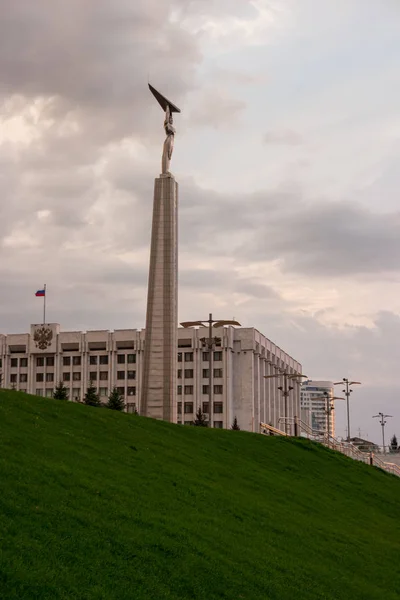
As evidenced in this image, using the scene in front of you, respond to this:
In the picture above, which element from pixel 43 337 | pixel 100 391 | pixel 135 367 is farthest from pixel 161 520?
pixel 43 337

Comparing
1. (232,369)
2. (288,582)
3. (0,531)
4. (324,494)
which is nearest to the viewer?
(0,531)

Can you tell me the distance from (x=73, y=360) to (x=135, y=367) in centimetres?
1147

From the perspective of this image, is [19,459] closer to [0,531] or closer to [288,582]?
[0,531]

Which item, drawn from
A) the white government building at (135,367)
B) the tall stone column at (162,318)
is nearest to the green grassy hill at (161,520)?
the tall stone column at (162,318)

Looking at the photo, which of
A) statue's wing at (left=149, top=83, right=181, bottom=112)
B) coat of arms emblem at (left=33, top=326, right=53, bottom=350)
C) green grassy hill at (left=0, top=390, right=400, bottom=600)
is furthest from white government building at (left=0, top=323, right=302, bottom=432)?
green grassy hill at (left=0, top=390, right=400, bottom=600)

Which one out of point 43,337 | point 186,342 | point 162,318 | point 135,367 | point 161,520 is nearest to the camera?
point 161,520

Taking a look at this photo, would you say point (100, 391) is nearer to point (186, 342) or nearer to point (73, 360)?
point (73, 360)

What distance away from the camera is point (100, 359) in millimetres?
136375

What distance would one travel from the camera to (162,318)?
57.0 m

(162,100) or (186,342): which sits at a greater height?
(162,100)

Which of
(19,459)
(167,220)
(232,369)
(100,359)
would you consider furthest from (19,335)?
(19,459)

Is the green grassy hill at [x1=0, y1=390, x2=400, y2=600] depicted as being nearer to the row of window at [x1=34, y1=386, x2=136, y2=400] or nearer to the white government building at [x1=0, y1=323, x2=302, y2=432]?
the white government building at [x1=0, y1=323, x2=302, y2=432]

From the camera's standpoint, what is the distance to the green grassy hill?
16.5m

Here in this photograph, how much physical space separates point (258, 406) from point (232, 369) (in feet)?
26.1
